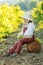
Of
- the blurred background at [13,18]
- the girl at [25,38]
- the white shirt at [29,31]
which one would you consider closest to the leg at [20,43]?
the girl at [25,38]

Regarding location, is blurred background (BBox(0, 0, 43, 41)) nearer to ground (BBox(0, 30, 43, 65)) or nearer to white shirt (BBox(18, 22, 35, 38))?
white shirt (BBox(18, 22, 35, 38))

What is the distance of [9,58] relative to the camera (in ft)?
27.4

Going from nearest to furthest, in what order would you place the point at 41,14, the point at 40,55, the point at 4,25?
the point at 40,55
the point at 4,25
the point at 41,14

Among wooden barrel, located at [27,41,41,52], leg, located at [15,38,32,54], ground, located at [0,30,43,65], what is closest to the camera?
ground, located at [0,30,43,65]

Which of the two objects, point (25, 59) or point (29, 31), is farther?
point (29, 31)

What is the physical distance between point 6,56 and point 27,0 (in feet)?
174

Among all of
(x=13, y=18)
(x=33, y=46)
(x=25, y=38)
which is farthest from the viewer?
(x=13, y=18)

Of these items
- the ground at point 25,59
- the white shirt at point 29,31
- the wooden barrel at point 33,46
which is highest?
the white shirt at point 29,31

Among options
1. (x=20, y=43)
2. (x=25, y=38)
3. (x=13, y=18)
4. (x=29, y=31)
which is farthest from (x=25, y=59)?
(x=13, y=18)

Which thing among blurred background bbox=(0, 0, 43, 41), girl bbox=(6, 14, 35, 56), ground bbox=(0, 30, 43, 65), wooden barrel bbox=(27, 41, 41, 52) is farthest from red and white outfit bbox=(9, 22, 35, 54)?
blurred background bbox=(0, 0, 43, 41)

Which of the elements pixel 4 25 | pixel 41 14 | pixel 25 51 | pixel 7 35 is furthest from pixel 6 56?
pixel 41 14

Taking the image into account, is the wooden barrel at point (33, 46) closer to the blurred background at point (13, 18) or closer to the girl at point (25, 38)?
the girl at point (25, 38)

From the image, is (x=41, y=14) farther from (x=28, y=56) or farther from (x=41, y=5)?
(x=28, y=56)

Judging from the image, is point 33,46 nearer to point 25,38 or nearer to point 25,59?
point 25,38
